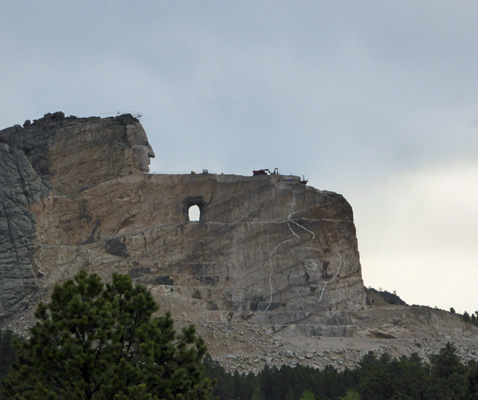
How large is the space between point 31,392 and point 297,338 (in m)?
47.4

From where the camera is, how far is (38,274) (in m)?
77.5

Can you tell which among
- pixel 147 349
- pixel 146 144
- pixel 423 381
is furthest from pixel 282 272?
pixel 147 349

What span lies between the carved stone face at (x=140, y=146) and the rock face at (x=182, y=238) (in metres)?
0.11

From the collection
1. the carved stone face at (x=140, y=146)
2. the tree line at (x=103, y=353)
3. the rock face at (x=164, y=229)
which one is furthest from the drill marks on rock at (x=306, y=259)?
the tree line at (x=103, y=353)

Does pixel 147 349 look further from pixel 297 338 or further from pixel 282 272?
pixel 282 272

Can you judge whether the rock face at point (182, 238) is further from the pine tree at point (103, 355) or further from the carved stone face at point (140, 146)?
the pine tree at point (103, 355)

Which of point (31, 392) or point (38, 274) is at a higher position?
point (38, 274)

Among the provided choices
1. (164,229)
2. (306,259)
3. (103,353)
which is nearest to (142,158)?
(164,229)

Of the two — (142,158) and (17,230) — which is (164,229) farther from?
(17,230)

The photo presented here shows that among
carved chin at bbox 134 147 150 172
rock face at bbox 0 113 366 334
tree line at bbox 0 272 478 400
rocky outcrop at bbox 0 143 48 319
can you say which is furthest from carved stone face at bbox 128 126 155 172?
tree line at bbox 0 272 478 400

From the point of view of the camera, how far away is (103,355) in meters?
25.8

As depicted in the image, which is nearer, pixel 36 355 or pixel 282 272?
pixel 36 355

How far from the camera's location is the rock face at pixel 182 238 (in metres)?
75.9

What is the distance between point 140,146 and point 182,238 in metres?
9.49
